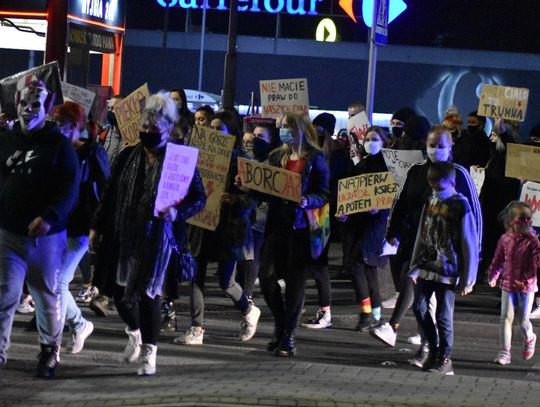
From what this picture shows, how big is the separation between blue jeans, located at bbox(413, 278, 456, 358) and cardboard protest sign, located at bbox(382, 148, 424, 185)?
272 cm

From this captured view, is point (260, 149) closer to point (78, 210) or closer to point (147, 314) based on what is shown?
point (78, 210)

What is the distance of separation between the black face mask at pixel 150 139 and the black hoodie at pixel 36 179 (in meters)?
0.51

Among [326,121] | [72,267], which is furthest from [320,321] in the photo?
[326,121]

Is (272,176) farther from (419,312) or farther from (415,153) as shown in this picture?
(415,153)

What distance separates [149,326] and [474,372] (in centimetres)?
266

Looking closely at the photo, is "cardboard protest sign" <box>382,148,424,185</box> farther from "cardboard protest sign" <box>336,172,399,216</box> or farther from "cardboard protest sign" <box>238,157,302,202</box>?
"cardboard protest sign" <box>238,157,302,202</box>

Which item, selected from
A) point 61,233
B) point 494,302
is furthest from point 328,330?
point 61,233

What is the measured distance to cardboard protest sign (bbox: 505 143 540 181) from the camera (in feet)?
38.7

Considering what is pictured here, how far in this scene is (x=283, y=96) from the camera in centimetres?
1504

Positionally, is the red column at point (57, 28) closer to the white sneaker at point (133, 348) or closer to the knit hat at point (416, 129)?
the knit hat at point (416, 129)

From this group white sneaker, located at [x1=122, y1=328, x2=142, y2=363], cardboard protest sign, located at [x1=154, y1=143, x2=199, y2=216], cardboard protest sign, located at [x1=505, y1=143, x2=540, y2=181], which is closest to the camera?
cardboard protest sign, located at [x1=154, y1=143, x2=199, y2=216]

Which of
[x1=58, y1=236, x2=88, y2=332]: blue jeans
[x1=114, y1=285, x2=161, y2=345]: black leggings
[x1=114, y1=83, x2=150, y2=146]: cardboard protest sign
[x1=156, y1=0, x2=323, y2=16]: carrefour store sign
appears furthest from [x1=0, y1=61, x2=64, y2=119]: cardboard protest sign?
[x1=156, y1=0, x2=323, y2=16]: carrefour store sign

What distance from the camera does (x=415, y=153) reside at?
11.9 m

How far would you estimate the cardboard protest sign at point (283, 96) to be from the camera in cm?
1490
